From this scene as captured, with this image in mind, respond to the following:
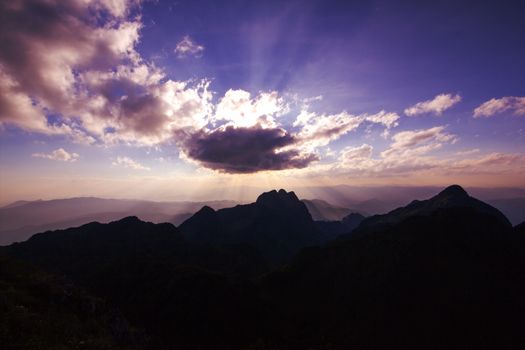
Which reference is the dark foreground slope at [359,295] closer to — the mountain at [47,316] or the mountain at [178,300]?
the mountain at [178,300]

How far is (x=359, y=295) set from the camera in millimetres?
139875

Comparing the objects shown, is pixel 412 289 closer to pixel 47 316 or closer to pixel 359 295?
pixel 359 295

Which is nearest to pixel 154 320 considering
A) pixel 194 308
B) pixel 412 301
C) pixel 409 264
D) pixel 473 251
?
pixel 194 308

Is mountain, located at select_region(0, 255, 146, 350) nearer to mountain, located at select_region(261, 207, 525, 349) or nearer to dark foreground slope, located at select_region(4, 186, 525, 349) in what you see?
dark foreground slope, located at select_region(4, 186, 525, 349)

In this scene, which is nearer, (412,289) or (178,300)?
(178,300)

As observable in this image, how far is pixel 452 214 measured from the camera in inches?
7244

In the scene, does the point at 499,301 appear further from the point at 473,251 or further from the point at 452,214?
the point at 452,214

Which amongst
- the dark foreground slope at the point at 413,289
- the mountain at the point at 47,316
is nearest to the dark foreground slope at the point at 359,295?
the dark foreground slope at the point at 413,289

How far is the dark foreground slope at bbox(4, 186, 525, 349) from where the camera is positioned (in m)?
110

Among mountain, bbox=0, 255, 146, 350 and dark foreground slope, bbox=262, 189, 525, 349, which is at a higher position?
mountain, bbox=0, 255, 146, 350

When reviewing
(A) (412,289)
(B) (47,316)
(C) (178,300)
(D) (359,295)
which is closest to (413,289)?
(A) (412,289)

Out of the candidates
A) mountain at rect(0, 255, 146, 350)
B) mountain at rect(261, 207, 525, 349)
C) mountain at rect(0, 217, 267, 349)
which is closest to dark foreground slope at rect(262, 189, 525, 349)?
mountain at rect(261, 207, 525, 349)

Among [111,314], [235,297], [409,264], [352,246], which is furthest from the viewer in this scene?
[352,246]

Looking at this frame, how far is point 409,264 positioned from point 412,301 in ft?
75.5
